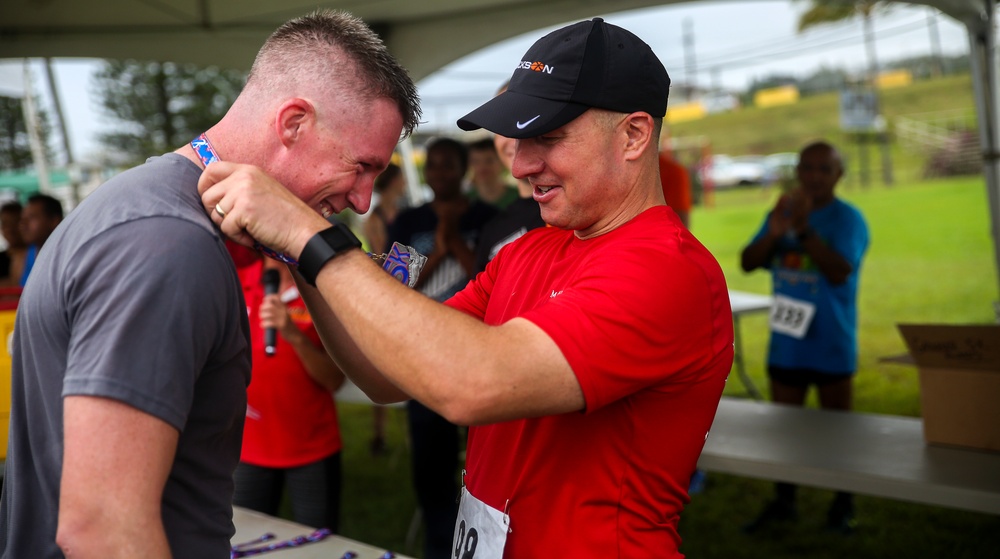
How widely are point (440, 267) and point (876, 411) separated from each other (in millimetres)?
4217

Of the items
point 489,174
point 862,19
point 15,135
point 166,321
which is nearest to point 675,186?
point 489,174

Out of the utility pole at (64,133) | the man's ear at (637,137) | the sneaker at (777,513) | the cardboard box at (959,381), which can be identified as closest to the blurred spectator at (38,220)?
the utility pole at (64,133)

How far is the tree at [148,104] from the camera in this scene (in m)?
16.4

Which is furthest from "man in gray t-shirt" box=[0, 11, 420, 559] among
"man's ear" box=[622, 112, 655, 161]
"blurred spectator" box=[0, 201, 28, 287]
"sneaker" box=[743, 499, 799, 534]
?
"blurred spectator" box=[0, 201, 28, 287]

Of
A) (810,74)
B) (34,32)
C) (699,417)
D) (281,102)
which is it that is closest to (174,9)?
(34,32)

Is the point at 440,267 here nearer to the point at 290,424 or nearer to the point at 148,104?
the point at 290,424

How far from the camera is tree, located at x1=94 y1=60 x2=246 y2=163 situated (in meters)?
16.4

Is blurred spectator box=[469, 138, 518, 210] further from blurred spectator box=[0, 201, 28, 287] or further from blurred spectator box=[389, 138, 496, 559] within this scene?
blurred spectator box=[0, 201, 28, 287]

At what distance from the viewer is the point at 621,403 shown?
1.32 metres

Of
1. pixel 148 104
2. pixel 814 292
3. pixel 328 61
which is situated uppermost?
pixel 148 104

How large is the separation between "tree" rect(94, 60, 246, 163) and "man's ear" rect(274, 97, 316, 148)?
16120 millimetres

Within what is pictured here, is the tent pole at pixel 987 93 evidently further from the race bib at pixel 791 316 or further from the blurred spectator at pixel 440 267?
the blurred spectator at pixel 440 267

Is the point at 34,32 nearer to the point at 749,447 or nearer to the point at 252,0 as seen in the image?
the point at 252,0

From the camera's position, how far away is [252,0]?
16.9 ft
